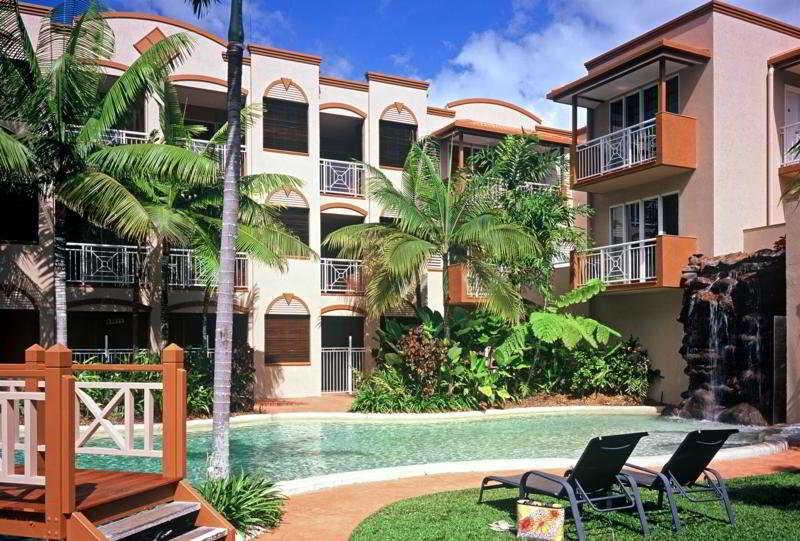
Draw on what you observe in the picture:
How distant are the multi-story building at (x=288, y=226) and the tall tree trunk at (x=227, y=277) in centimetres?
1012

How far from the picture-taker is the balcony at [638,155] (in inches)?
799

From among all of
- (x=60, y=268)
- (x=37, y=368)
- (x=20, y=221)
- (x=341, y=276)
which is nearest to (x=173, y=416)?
(x=37, y=368)

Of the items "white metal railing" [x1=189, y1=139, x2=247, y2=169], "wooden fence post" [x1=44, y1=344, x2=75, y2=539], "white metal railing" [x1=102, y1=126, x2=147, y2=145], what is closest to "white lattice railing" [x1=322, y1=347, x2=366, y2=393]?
"white metal railing" [x1=189, y1=139, x2=247, y2=169]

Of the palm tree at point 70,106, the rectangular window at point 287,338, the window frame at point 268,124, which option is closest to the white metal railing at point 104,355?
the palm tree at point 70,106

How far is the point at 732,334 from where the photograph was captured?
18.2 m

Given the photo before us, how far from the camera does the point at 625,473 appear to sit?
26.2 feet

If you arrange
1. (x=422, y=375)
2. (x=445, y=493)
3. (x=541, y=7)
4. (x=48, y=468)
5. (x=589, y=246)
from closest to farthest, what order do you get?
(x=48, y=468), (x=445, y=493), (x=422, y=375), (x=589, y=246), (x=541, y=7)

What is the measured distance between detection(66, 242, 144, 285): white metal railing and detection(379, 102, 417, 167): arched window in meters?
8.99

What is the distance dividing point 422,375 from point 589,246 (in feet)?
24.9

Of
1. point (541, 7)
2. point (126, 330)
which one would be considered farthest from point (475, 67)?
point (126, 330)

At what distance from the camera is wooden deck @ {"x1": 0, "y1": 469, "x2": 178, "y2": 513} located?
6312 mm

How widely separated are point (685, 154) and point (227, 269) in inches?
598

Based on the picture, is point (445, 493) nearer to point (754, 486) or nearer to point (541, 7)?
point (754, 486)

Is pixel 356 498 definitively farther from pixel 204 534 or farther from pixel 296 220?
pixel 296 220
